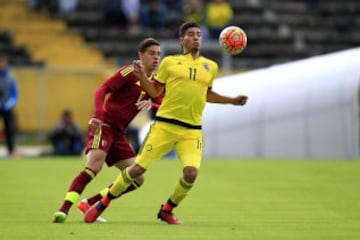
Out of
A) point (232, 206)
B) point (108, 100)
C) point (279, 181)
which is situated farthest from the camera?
point (279, 181)

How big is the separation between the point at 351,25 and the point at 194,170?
28.9 m

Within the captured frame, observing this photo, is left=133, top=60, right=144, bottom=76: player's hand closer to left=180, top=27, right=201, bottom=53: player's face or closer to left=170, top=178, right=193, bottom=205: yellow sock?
left=180, top=27, right=201, bottom=53: player's face

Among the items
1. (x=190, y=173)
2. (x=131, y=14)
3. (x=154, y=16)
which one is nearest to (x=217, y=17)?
(x=154, y=16)

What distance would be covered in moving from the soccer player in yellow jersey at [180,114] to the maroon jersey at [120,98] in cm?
48

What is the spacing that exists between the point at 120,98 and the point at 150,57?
77 cm

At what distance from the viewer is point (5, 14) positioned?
125 ft

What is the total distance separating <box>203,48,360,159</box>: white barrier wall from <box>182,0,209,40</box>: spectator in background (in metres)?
6.29

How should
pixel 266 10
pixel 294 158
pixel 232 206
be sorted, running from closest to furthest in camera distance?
pixel 232 206 < pixel 294 158 < pixel 266 10

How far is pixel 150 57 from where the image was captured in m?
14.5

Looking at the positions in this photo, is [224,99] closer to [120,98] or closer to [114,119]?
[120,98]

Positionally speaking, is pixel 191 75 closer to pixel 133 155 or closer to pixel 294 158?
pixel 133 155

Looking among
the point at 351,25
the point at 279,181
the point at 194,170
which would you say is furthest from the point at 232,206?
the point at 351,25

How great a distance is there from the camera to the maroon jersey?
14.7m

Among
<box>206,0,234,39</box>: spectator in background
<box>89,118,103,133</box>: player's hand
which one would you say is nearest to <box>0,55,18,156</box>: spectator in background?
<box>206,0,234,39</box>: spectator in background
